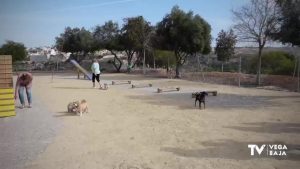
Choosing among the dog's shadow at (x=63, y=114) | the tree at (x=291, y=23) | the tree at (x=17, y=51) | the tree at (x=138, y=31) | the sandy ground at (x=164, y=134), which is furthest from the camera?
the tree at (x=17, y=51)

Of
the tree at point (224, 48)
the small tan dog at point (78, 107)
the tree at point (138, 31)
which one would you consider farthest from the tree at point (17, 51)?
the small tan dog at point (78, 107)

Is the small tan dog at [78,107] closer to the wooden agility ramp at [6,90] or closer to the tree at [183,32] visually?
the wooden agility ramp at [6,90]

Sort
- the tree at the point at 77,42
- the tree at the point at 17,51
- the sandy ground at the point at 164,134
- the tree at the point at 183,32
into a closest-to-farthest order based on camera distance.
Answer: the sandy ground at the point at 164,134
the tree at the point at 183,32
the tree at the point at 77,42
the tree at the point at 17,51

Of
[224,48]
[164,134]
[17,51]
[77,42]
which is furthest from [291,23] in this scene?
[17,51]

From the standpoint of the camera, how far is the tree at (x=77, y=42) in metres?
46.1

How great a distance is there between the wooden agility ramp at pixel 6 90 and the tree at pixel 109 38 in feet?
91.8

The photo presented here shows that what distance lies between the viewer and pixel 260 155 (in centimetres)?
652

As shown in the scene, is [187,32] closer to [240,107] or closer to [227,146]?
[240,107]

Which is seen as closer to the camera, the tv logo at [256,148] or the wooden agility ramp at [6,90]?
the tv logo at [256,148]

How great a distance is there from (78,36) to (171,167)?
140 ft

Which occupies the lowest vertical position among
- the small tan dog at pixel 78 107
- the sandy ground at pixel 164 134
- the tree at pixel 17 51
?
the sandy ground at pixel 164 134

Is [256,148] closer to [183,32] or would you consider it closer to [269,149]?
[269,149]

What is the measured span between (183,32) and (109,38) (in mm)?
15978

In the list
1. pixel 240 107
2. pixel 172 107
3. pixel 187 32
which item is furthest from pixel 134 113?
pixel 187 32
